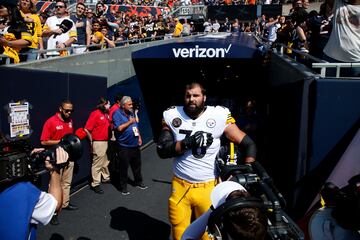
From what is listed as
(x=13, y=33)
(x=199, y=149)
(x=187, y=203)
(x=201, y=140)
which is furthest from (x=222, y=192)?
(x=13, y=33)

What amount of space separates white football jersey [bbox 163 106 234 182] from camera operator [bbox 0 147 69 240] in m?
1.74

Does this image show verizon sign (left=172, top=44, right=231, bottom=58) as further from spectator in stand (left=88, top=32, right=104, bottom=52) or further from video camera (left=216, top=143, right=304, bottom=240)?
video camera (left=216, top=143, right=304, bottom=240)

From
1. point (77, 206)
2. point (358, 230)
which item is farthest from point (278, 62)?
point (358, 230)

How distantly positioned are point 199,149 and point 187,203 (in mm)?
574

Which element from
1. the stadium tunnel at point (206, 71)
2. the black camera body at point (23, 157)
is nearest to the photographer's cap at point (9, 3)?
the black camera body at point (23, 157)

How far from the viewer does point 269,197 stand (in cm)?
198

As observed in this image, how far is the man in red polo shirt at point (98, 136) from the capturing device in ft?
24.7

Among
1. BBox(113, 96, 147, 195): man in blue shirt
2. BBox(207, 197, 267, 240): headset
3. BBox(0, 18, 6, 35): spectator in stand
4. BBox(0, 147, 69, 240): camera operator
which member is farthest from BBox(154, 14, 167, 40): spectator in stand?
BBox(207, 197, 267, 240): headset

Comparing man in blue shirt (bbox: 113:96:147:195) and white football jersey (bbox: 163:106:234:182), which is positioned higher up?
white football jersey (bbox: 163:106:234:182)

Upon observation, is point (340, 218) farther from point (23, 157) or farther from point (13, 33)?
point (13, 33)

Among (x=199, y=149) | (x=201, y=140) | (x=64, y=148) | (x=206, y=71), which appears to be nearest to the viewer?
(x=64, y=148)

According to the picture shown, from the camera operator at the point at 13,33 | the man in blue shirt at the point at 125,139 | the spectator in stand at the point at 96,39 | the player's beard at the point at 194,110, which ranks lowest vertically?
the man in blue shirt at the point at 125,139

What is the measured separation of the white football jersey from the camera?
165 inches

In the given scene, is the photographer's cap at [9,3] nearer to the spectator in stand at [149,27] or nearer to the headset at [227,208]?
the headset at [227,208]
